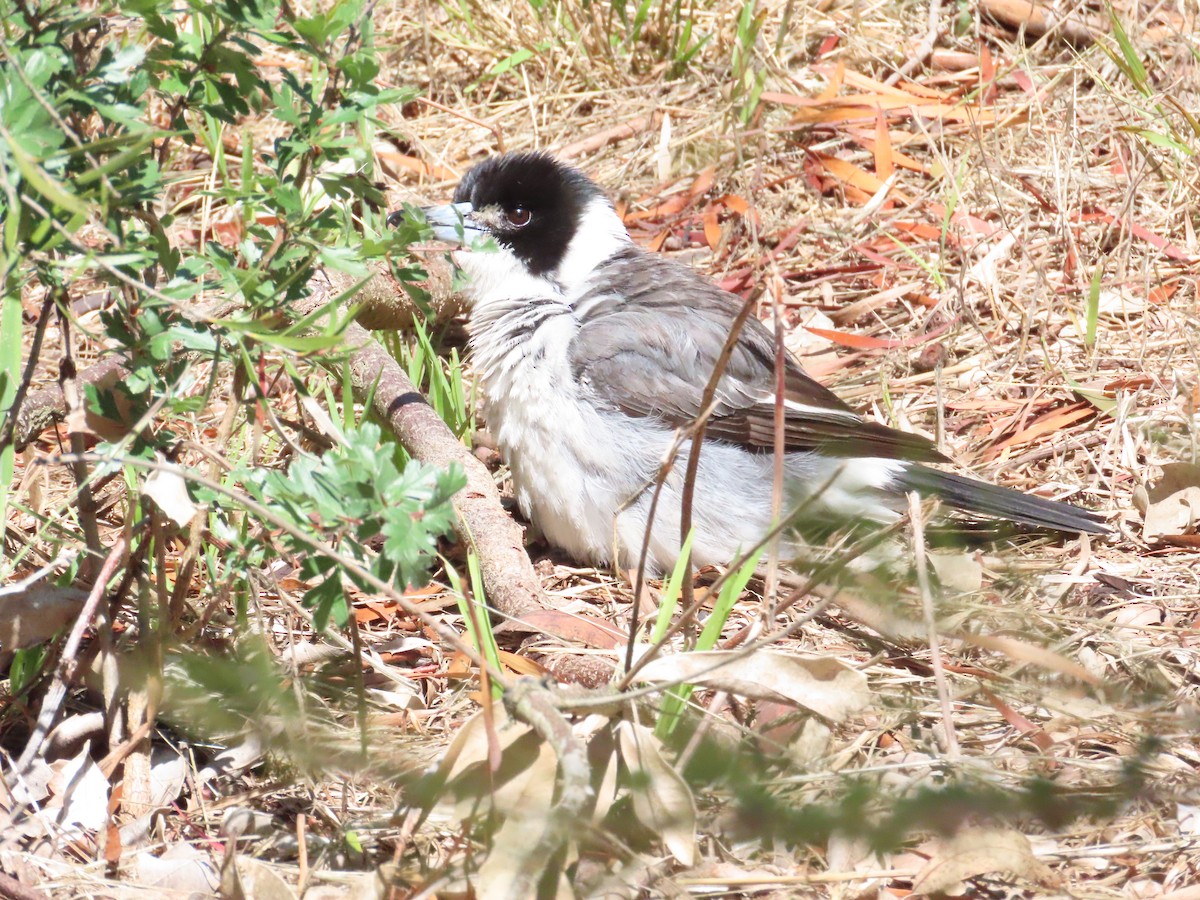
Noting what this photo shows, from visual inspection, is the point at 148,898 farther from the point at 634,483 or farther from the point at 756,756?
the point at 634,483

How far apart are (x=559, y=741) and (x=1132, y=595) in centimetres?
180

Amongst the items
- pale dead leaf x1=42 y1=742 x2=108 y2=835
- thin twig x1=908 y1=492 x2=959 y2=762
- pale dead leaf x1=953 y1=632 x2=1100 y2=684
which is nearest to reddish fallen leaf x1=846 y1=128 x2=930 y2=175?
thin twig x1=908 y1=492 x2=959 y2=762

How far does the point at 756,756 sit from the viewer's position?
171 centimetres

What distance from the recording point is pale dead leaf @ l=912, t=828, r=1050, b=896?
1960 mm

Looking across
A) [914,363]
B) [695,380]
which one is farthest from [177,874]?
[914,363]

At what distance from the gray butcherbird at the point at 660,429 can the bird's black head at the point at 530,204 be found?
11.3 inches

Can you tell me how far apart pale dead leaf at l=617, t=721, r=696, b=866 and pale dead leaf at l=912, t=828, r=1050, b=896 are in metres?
0.40

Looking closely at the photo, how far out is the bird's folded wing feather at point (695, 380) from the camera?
11.4 ft

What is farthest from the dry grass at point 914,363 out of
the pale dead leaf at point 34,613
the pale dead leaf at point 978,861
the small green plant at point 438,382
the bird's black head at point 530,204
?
the bird's black head at point 530,204

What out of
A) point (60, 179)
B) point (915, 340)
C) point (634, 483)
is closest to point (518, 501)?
point (634, 483)

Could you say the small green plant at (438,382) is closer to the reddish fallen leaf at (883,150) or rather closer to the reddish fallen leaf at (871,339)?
the reddish fallen leaf at (871,339)

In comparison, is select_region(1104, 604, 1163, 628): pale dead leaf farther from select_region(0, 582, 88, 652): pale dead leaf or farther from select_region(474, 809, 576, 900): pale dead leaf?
select_region(0, 582, 88, 652): pale dead leaf

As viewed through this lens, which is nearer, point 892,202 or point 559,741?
point 559,741

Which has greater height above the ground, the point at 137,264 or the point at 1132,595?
the point at 137,264
